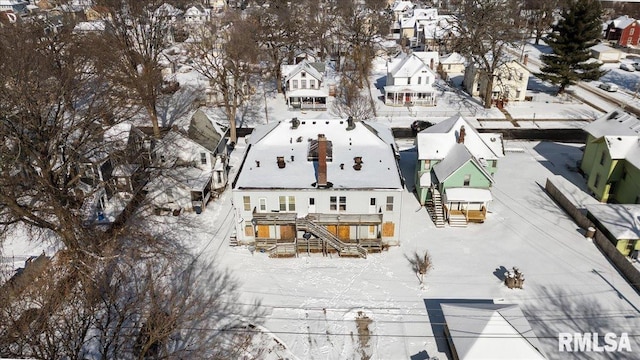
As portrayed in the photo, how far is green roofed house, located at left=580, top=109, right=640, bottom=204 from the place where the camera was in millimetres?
32375

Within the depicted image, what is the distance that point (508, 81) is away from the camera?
56.2m

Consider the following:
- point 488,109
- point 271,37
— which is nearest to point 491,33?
point 488,109

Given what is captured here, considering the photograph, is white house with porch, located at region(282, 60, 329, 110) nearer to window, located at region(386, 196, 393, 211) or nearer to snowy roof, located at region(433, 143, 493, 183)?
snowy roof, located at region(433, 143, 493, 183)

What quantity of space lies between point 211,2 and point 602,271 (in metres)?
136

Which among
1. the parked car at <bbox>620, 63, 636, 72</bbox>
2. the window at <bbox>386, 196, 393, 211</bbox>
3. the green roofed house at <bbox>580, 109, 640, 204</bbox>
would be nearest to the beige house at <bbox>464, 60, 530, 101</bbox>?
the green roofed house at <bbox>580, 109, 640, 204</bbox>

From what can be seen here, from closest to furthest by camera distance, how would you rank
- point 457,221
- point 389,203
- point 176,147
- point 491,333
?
point 491,333
point 389,203
point 457,221
point 176,147

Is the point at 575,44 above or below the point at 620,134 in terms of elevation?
above

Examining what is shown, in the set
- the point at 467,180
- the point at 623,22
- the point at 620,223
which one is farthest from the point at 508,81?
the point at 623,22

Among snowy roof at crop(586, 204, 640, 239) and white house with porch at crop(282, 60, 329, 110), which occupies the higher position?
white house with porch at crop(282, 60, 329, 110)

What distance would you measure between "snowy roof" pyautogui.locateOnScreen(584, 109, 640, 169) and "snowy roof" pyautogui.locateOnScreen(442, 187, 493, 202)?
10.2 metres

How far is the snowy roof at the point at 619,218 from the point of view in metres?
28.1

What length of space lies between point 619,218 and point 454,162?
430 inches

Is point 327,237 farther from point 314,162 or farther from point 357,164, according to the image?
point 314,162

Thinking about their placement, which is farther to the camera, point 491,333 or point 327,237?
point 327,237
